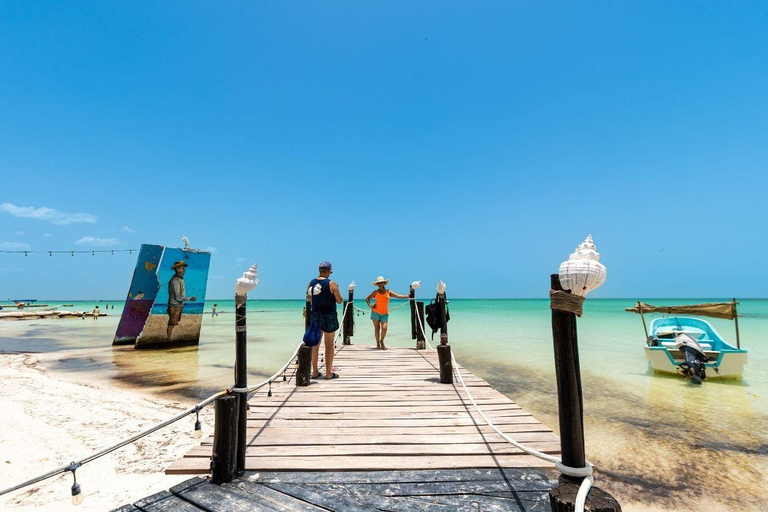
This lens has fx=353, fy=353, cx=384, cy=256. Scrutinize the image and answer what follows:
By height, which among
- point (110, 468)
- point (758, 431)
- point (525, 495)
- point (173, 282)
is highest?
point (173, 282)

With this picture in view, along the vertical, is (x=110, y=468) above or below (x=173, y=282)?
below

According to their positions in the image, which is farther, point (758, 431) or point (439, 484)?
point (758, 431)

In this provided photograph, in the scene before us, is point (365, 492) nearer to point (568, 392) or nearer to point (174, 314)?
point (568, 392)

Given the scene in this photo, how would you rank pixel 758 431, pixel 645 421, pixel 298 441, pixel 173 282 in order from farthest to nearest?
1. pixel 173 282
2. pixel 645 421
3. pixel 758 431
4. pixel 298 441

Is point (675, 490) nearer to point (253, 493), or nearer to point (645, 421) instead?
point (645, 421)

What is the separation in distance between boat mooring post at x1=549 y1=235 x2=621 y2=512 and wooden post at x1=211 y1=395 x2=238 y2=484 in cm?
247

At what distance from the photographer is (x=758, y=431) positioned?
273 inches

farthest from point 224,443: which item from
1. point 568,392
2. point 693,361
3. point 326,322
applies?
point 693,361

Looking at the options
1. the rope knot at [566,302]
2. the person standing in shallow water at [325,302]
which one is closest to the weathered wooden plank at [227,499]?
the rope knot at [566,302]

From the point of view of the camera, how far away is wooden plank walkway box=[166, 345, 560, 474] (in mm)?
3291

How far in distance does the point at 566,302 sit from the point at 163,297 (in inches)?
685

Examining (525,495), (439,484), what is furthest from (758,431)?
(439,484)

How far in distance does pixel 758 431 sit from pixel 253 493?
949 cm

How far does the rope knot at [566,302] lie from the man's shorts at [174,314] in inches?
689
